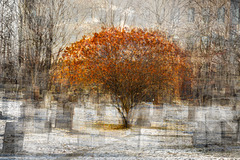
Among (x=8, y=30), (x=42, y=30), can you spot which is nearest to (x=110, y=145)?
(x=42, y=30)

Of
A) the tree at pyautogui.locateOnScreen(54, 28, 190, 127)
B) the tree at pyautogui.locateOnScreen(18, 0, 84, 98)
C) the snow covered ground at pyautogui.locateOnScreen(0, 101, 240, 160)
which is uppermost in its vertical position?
the tree at pyautogui.locateOnScreen(18, 0, 84, 98)

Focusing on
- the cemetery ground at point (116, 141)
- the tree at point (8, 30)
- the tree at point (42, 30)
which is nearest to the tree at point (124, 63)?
the cemetery ground at point (116, 141)

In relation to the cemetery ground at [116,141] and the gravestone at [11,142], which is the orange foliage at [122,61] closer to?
the cemetery ground at [116,141]

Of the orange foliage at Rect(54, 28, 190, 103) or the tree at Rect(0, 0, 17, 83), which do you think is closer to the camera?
the orange foliage at Rect(54, 28, 190, 103)

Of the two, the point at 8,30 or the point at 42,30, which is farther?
the point at 8,30

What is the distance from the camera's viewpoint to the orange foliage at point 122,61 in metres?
8.90

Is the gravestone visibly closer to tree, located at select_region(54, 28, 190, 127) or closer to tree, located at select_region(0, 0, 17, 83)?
tree, located at select_region(54, 28, 190, 127)

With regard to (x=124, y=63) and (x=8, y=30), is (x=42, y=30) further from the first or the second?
(x=124, y=63)

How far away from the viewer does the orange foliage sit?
8898 millimetres

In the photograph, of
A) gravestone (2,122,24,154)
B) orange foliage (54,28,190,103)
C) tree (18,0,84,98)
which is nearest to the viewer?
gravestone (2,122,24,154)

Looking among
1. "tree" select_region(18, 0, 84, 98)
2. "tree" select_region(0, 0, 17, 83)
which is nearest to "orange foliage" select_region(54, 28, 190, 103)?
"tree" select_region(18, 0, 84, 98)

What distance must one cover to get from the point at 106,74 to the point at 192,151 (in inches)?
151

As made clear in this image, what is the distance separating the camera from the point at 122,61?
8914 millimetres

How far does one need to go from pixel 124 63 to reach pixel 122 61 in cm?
10
